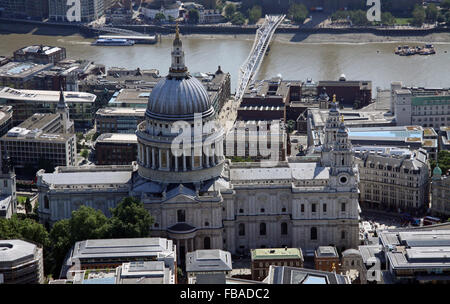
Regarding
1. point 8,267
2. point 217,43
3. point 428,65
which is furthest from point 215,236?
point 217,43

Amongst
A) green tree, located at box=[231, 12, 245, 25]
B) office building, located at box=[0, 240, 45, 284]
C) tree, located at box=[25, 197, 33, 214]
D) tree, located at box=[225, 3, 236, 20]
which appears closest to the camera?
office building, located at box=[0, 240, 45, 284]

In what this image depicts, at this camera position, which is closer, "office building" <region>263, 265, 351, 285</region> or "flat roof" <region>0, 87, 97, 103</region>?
"office building" <region>263, 265, 351, 285</region>

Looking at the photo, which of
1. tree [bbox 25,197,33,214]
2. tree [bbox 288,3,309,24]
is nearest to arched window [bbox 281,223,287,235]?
tree [bbox 25,197,33,214]

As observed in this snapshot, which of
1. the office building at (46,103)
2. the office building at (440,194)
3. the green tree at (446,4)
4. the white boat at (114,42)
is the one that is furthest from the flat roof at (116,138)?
the green tree at (446,4)

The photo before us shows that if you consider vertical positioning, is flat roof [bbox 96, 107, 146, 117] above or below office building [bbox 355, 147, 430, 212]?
above

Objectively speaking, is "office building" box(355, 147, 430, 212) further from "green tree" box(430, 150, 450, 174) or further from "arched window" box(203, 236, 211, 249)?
"arched window" box(203, 236, 211, 249)

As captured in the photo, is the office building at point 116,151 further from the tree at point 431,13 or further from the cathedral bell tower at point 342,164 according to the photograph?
the tree at point 431,13
